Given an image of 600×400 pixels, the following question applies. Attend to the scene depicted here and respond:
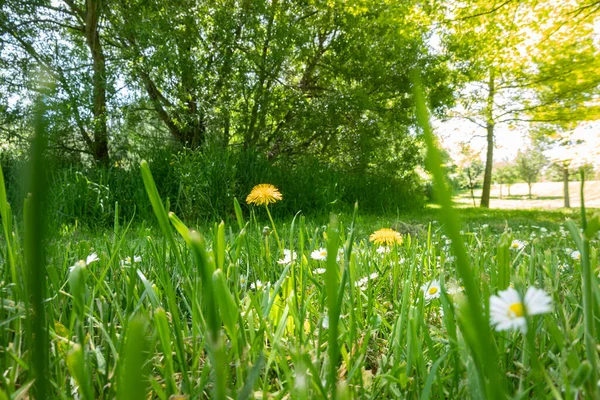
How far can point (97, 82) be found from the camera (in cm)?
552

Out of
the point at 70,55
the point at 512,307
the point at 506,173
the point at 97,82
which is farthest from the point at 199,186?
the point at 506,173

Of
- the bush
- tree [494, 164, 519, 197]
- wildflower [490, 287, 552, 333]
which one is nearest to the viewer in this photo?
wildflower [490, 287, 552, 333]

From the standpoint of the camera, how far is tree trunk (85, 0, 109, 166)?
558cm

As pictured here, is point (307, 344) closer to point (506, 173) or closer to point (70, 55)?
point (70, 55)

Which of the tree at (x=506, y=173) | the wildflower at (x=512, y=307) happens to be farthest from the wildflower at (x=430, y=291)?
the tree at (x=506, y=173)

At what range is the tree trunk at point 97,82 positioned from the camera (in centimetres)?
558

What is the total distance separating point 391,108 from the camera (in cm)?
807

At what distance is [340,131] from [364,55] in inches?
64.9

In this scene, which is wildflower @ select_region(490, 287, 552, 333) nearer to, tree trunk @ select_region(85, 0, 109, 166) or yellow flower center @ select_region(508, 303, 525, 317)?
yellow flower center @ select_region(508, 303, 525, 317)

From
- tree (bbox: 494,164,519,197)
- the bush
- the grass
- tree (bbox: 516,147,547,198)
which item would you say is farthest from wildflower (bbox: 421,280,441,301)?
tree (bbox: 494,164,519,197)

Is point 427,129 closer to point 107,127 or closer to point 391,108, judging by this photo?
point 107,127

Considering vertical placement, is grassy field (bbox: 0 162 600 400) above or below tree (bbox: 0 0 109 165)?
below

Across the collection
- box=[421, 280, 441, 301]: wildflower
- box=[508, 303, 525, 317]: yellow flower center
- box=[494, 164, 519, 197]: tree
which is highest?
box=[494, 164, 519, 197]: tree

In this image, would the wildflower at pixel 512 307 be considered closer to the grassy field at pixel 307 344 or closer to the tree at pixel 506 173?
the grassy field at pixel 307 344
